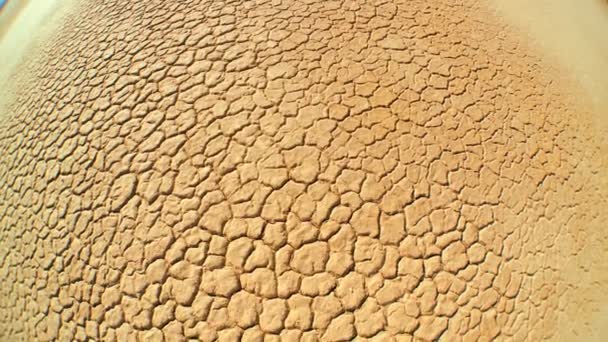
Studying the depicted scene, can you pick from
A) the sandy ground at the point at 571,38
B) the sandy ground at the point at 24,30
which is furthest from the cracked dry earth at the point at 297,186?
the sandy ground at the point at 24,30

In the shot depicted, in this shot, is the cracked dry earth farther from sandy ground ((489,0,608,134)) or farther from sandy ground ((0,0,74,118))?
sandy ground ((0,0,74,118))

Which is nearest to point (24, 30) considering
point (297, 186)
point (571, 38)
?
point (297, 186)

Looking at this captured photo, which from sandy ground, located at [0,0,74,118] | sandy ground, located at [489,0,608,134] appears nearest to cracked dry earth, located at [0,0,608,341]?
sandy ground, located at [489,0,608,134]

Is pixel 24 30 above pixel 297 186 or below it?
below

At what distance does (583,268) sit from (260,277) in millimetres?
1024

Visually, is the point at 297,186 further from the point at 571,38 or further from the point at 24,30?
the point at 24,30

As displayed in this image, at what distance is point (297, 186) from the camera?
0.97 metres

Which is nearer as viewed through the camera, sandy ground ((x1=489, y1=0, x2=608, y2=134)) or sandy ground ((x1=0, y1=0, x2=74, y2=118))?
sandy ground ((x1=489, y1=0, x2=608, y2=134))

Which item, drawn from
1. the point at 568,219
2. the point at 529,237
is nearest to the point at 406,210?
the point at 529,237

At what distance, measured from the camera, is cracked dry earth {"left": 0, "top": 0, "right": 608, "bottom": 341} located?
0.89m

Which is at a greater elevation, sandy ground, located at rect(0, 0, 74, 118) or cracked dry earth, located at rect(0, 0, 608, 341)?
cracked dry earth, located at rect(0, 0, 608, 341)

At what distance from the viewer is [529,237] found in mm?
1066

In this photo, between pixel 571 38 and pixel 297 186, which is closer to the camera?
pixel 297 186

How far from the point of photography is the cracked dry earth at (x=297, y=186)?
0.89m
